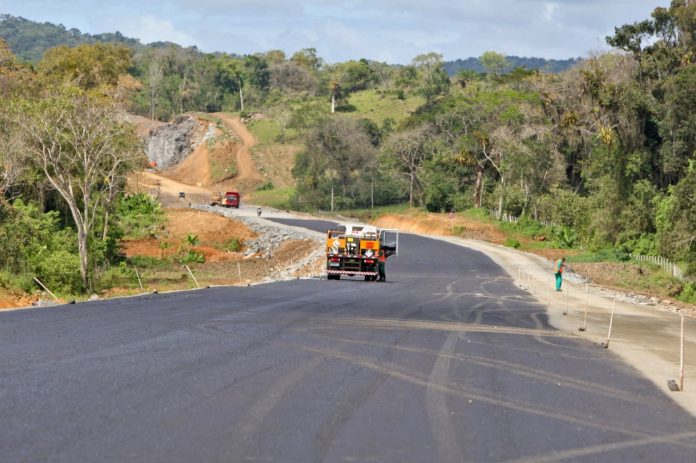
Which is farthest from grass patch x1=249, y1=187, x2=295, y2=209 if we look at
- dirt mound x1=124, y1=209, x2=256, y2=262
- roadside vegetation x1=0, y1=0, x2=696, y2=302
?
dirt mound x1=124, y1=209, x2=256, y2=262

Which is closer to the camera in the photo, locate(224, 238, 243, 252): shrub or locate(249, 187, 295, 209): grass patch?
locate(224, 238, 243, 252): shrub

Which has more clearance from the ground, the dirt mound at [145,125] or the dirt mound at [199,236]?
the dirt mound at [145,125]

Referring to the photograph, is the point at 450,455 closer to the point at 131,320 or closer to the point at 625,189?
the point at 131,320

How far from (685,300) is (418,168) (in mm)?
65602

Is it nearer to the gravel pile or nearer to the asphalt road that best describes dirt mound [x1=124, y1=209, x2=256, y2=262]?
the gravel pile

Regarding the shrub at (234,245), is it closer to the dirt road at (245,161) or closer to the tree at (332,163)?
the tree at (332,163)

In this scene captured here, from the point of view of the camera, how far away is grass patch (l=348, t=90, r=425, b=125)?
568ft

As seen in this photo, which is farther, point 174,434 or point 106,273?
point 106,273

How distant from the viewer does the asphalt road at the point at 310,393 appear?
1105 cm

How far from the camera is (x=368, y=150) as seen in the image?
12825cm

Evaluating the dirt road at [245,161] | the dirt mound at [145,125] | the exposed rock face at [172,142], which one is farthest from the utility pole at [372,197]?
the dirt mound at [145,125]

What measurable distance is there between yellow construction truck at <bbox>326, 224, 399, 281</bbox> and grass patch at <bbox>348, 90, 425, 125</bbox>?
115923mm

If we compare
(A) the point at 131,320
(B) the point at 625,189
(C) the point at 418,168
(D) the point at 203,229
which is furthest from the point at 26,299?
(C) the point at 418,168

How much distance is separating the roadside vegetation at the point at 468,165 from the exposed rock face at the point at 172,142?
44.6ft
